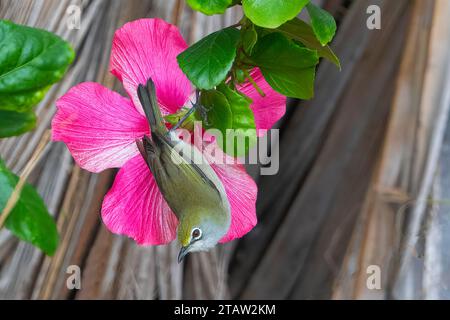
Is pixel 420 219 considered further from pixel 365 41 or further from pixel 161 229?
pixel 161 229

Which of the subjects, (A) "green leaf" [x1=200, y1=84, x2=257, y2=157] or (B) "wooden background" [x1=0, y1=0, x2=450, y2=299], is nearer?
(A) "green leaf" [x1=200, y1=84, x2=257, y2=157]

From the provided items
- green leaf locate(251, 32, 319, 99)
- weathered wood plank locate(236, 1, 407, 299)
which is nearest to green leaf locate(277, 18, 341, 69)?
green leaf locate(251, 32, 319, 99)

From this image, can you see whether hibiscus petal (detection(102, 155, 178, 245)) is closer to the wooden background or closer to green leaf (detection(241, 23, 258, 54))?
green leaf (detection(241, 23, 258, 54))

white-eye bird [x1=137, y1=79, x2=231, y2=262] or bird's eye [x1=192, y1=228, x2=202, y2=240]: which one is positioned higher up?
white-eye bird [x1=137, y1=79, x2=231, y2=262]

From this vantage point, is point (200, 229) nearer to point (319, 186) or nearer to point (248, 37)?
point (248, 37)

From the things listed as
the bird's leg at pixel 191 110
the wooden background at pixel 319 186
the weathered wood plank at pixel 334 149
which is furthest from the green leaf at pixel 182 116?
the weathered wood plank at pixel 334 149

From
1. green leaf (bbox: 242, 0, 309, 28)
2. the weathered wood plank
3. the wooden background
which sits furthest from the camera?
the weathered wood plank

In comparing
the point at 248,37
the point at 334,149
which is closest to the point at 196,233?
the point at 248,37
